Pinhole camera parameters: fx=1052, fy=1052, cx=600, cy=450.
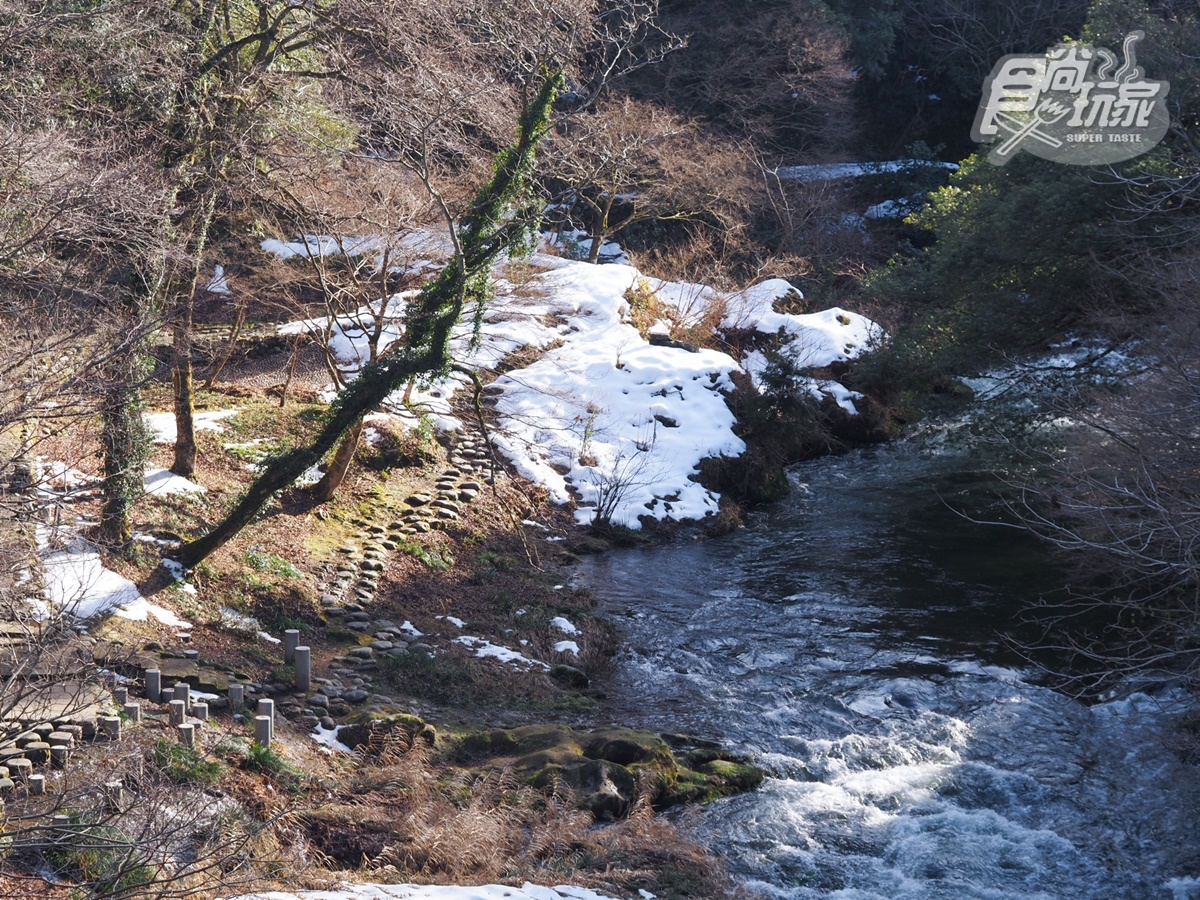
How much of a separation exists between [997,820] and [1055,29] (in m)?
32.3

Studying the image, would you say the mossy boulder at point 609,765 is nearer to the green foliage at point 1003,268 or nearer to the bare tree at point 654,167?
the green foliage at point 1003,268

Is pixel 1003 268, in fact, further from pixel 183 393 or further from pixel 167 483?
pixel 167 483

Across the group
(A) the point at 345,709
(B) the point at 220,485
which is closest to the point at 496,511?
(B) the point at 220,485

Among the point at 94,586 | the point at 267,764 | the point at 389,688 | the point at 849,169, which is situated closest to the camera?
the point at 267,764

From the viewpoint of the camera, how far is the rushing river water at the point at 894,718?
776cm

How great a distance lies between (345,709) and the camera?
365 inches

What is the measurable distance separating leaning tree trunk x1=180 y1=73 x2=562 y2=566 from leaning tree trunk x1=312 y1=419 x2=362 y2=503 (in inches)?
58.3

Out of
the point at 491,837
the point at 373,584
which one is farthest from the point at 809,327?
the point at 491,837

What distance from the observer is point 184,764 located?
709cm

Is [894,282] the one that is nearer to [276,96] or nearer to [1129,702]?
[1129,702]

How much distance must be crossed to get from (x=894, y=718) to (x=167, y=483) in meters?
8.38

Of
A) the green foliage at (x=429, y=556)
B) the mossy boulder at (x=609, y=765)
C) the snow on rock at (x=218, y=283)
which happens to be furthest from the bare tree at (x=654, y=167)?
the mossy boulder at (x=609, y=765)

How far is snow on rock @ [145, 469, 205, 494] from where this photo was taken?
1197 centimetres

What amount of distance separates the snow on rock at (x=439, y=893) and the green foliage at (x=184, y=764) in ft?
4.75
